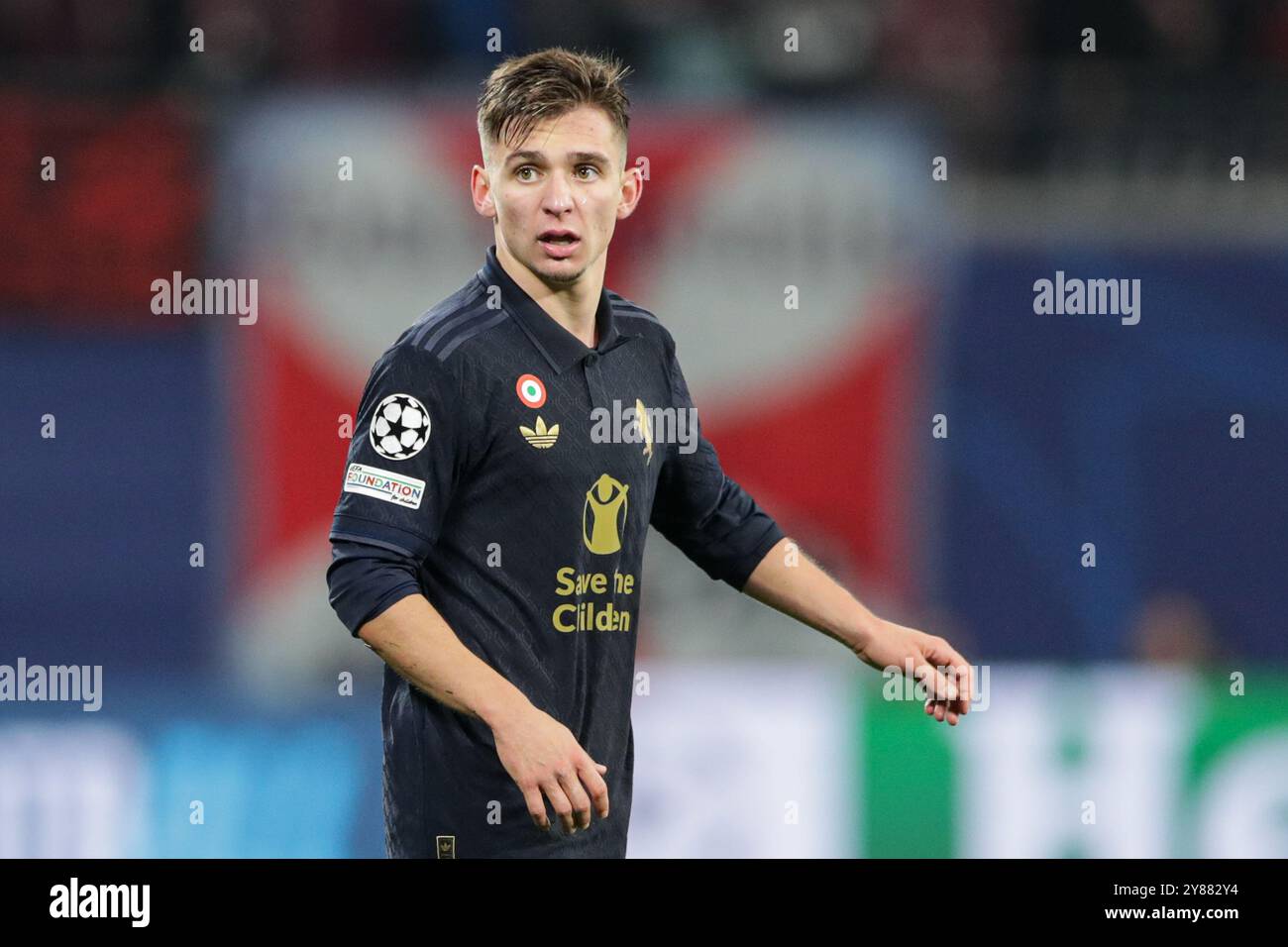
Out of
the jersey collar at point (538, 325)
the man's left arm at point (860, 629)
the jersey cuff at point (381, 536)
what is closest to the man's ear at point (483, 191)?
→ the jersey collar at point (538, 325)

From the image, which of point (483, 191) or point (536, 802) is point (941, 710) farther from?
point (483, 191)

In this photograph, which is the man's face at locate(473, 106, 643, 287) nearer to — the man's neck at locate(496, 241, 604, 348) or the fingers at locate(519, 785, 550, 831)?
the man's neck at locate(496, 241, 604, 348)

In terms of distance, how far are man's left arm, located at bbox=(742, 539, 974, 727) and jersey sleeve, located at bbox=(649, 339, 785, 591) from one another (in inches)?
1.6

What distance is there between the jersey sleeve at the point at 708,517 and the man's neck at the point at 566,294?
29 centimetres

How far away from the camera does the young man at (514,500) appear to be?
367cm

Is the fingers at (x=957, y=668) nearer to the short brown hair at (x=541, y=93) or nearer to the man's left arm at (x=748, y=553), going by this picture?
the man's left arm at (x=748, y=553)

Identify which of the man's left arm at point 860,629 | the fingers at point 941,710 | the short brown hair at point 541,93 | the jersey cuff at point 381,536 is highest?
the short brown hair at point 541,93

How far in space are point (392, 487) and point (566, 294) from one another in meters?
0.58

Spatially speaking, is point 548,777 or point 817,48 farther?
point 817,48

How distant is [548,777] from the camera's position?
3.45m

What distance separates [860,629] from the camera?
4.18 metres

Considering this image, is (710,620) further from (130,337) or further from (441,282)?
(130,337)
